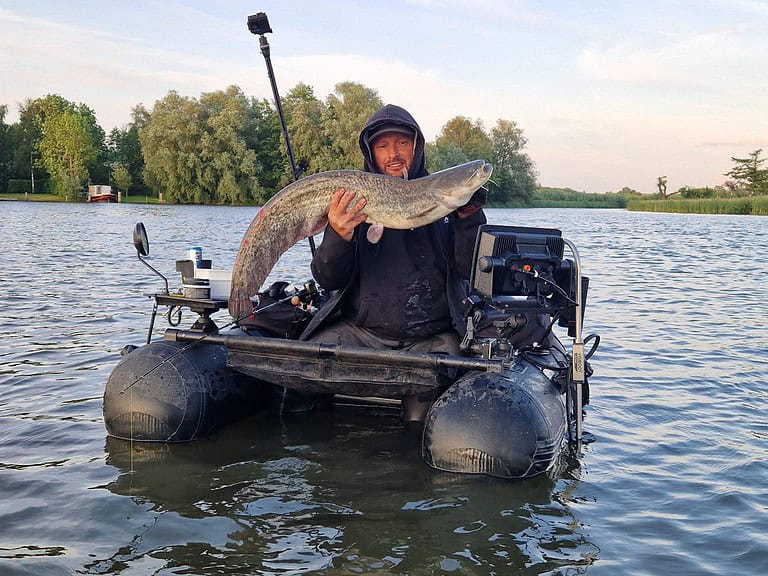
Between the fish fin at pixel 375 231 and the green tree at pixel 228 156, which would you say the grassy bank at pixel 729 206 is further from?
the fish fin at pixel 375 231

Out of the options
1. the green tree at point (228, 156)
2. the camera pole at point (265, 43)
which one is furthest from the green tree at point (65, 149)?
the camera pole at point (265, 43)

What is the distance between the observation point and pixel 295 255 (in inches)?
837

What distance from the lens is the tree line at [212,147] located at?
47.3 metres

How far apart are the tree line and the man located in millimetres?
33280

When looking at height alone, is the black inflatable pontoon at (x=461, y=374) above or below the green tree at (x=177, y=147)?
below

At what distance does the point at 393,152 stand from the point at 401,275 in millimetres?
907

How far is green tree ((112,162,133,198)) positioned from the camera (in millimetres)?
69938

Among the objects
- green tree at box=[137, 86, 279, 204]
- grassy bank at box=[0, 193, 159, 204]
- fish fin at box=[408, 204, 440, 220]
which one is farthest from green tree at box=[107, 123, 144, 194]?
fish fin at box=[408, 204, 440, 220]

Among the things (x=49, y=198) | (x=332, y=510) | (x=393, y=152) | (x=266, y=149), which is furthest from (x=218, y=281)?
(x=49, y=198)

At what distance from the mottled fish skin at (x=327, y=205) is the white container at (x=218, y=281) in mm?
549

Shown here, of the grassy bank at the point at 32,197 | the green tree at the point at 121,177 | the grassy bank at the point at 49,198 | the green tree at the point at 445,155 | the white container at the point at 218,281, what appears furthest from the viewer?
the green tree at the point at 121,177

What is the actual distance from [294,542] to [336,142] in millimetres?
42557

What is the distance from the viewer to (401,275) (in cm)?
520

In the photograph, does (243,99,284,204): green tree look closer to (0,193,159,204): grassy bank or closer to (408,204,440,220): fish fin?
(0,193,159,204): grassy bank
